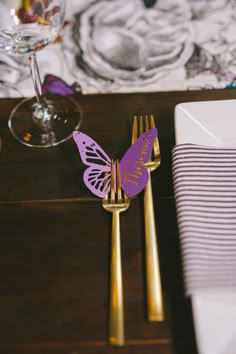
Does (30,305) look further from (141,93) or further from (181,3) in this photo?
(181,3)

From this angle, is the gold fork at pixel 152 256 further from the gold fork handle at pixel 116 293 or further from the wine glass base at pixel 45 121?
the wine glass base at pixel 45 121

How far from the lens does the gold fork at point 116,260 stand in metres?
0.37

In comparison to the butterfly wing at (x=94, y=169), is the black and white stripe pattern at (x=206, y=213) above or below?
below

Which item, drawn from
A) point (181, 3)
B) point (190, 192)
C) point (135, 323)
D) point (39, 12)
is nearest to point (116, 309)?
point (135, 323)

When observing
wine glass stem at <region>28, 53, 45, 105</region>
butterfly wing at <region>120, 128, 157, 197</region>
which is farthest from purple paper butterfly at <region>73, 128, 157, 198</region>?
wine glass stem at <region>28, 53, 45, 105</region>

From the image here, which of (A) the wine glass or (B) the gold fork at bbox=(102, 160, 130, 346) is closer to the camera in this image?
(B) the gold fork at bbox=(102, 160, 130, 346)

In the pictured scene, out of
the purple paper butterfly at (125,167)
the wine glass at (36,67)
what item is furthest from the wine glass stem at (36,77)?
the purple paper butterfly at (125,167)

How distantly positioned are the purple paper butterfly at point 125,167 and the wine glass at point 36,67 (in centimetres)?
9

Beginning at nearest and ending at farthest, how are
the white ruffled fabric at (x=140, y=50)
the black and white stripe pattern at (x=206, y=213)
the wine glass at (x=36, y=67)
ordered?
the black and white stripe pattern at (x=206, y=213), the wine glass at (x=36, y=67), the white ruffled fabric at (x=140, y=50)

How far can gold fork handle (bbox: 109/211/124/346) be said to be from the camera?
0.37m

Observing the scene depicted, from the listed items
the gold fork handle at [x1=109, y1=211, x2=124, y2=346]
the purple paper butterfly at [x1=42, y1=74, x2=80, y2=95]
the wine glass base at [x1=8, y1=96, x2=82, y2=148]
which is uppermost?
the purple paper butterfly at [x1=42, y1=74, x2=80, y2=95]

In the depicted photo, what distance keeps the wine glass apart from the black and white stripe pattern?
0.63 feet

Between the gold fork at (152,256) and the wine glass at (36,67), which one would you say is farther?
the wine glass at (36,67)

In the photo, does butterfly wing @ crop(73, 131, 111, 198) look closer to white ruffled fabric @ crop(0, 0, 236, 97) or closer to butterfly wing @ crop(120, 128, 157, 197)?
butterfly wing @ crop(120, 128, 157, 197)
